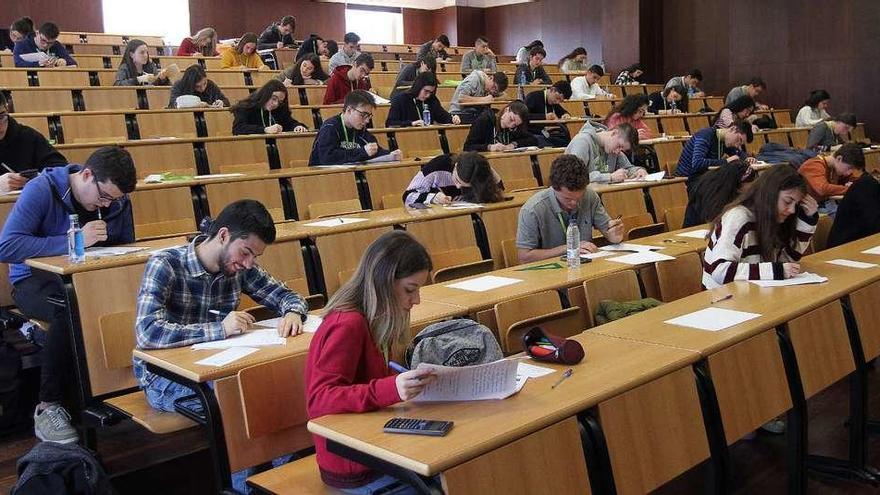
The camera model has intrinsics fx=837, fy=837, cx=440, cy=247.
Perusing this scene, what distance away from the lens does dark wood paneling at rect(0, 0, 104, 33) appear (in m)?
12.9

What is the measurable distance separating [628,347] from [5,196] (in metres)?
3.21

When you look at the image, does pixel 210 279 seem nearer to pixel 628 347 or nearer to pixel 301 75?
pixel 628 347

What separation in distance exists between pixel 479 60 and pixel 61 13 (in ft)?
22.4

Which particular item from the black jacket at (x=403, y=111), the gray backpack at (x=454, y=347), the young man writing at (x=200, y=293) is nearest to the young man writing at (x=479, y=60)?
the black jacket at (x=403, y=111)

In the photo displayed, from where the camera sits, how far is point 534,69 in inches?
464

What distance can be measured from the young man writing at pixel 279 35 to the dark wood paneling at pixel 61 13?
3.61 meters

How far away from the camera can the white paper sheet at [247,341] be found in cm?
276

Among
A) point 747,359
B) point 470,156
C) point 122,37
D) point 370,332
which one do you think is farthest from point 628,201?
point 122,37

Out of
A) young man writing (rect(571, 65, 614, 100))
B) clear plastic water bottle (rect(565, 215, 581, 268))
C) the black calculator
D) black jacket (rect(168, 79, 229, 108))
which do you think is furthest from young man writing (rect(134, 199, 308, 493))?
young man writing (rect(571, 65, 614, 100))

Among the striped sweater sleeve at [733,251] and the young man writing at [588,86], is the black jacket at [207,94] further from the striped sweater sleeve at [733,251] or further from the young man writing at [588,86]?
the striped sweater sleeve at [733,251]

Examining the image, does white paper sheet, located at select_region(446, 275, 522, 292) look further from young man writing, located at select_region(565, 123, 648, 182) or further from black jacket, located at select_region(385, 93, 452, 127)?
black jacket, located at select_region(385, 93, 452, 127)

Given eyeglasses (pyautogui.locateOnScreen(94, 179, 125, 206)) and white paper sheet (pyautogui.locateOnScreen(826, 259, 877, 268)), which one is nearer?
eyeglasses (pyautogui.locateOnScreen(94, 179, 125, 206))

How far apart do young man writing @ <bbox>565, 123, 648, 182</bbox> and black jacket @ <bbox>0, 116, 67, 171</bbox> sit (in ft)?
11.2

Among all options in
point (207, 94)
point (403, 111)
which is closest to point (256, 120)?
point (207, 94)
